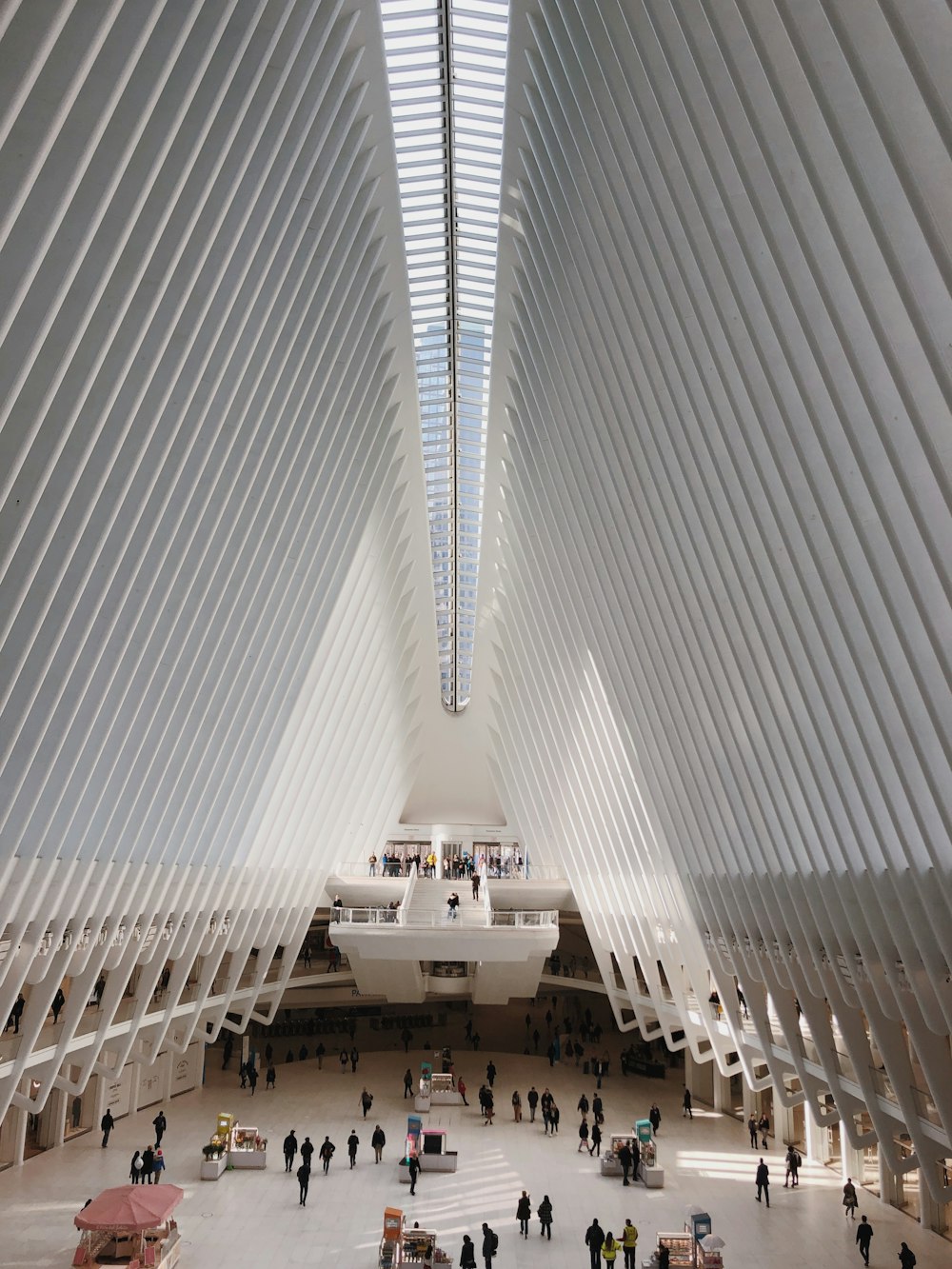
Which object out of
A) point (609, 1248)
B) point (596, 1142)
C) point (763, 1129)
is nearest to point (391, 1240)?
point (609, 1248)

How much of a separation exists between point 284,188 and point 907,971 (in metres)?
13.1

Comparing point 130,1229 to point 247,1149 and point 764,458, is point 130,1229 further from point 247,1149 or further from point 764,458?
point 764,458

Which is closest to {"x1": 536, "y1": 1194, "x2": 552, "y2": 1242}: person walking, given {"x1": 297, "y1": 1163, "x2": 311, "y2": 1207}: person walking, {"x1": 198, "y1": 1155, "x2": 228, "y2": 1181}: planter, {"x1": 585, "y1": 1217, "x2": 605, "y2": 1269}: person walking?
{"x1": 585, "y1": 1217, "x2": 605, "y2": 1269}: person walking

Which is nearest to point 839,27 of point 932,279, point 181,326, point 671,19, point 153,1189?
point 932,279

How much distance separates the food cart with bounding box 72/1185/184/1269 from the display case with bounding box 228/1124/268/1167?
583 centimetres

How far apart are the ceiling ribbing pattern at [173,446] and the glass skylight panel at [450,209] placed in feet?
2.13

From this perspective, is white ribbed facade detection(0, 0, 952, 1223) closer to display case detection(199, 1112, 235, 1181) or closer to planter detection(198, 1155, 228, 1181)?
display case detection(199, 1112, 235, 1181)

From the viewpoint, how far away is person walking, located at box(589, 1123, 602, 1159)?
24.2 m

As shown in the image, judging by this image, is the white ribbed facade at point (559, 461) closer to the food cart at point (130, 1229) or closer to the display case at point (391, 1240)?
the food cart at point (130, 1229)

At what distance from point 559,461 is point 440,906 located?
16.3 metres

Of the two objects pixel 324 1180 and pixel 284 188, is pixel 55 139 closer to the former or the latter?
pixel 284 188

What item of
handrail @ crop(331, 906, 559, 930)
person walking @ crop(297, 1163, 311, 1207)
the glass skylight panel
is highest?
the glass skylight panel

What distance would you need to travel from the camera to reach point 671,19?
10.3 metres

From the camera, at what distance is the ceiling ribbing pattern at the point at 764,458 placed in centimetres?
911
